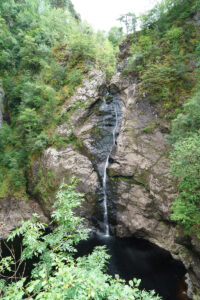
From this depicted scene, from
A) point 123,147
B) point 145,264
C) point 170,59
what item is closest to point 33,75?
point 123,147

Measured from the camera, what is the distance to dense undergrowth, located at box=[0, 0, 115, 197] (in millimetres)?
17000

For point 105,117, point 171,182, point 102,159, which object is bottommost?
point 171,182

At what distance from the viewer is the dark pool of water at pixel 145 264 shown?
9.31 m

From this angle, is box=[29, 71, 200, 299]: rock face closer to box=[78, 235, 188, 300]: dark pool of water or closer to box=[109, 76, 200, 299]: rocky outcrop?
box=[109, 76, 200, 299]: rocky outcrop

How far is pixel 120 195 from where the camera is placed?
531 inches

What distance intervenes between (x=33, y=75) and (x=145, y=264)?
23.0 metres

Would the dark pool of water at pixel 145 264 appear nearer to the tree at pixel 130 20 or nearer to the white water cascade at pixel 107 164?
the white water cascade at pixel 107 164

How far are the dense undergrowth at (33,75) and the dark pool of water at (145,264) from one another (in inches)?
403

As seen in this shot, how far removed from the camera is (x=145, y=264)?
1093 cm

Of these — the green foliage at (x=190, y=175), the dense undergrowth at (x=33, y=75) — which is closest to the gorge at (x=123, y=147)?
the green foliage at (x=190, y=175)

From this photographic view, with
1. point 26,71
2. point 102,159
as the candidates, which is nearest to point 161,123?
point 102,159

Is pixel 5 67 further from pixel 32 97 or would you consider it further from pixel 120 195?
pixel 120 195

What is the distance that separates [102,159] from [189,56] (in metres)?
11.2

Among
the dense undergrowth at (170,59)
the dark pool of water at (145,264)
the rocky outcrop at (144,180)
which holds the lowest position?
the dark pool of water at (145,264)
